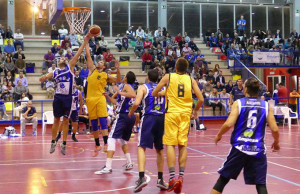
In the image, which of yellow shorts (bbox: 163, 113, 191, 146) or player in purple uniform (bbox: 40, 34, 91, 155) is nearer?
yellow shorts (bbox: 163, 113, 191, 146)

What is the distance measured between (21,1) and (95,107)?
79.1 ft

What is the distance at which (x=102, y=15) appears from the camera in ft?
111

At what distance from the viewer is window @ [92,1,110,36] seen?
111 feet

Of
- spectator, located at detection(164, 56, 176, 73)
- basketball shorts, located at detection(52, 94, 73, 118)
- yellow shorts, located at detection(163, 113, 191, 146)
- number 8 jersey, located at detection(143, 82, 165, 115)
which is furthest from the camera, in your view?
spectator, located at detection(164, 56, 176, 73)

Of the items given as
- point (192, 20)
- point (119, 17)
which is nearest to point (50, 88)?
point (119, 17)

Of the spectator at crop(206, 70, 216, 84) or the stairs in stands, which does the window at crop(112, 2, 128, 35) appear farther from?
the spectator at crop(206, 70, 216, 84)

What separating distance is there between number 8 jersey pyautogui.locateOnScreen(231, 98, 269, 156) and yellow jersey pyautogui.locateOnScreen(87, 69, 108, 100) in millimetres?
4754

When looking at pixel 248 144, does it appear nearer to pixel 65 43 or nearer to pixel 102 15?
pixel 65 43

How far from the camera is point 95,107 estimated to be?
10.1m

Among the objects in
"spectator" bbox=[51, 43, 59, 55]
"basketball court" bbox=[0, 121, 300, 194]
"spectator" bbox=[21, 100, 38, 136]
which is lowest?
"basketball court" bbox=[0, 121, 300, 194]

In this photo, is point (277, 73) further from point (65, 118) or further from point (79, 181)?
point (79, 181)

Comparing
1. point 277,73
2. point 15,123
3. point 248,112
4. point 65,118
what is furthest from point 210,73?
point 248,112

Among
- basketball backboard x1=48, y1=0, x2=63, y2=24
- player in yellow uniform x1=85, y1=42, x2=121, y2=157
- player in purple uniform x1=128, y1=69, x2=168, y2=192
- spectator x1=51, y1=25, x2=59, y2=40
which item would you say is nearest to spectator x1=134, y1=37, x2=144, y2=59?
spectator x1=51, y1=25, x2=59, y2=40

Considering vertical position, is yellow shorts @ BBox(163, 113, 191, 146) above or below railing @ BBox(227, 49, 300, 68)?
below
